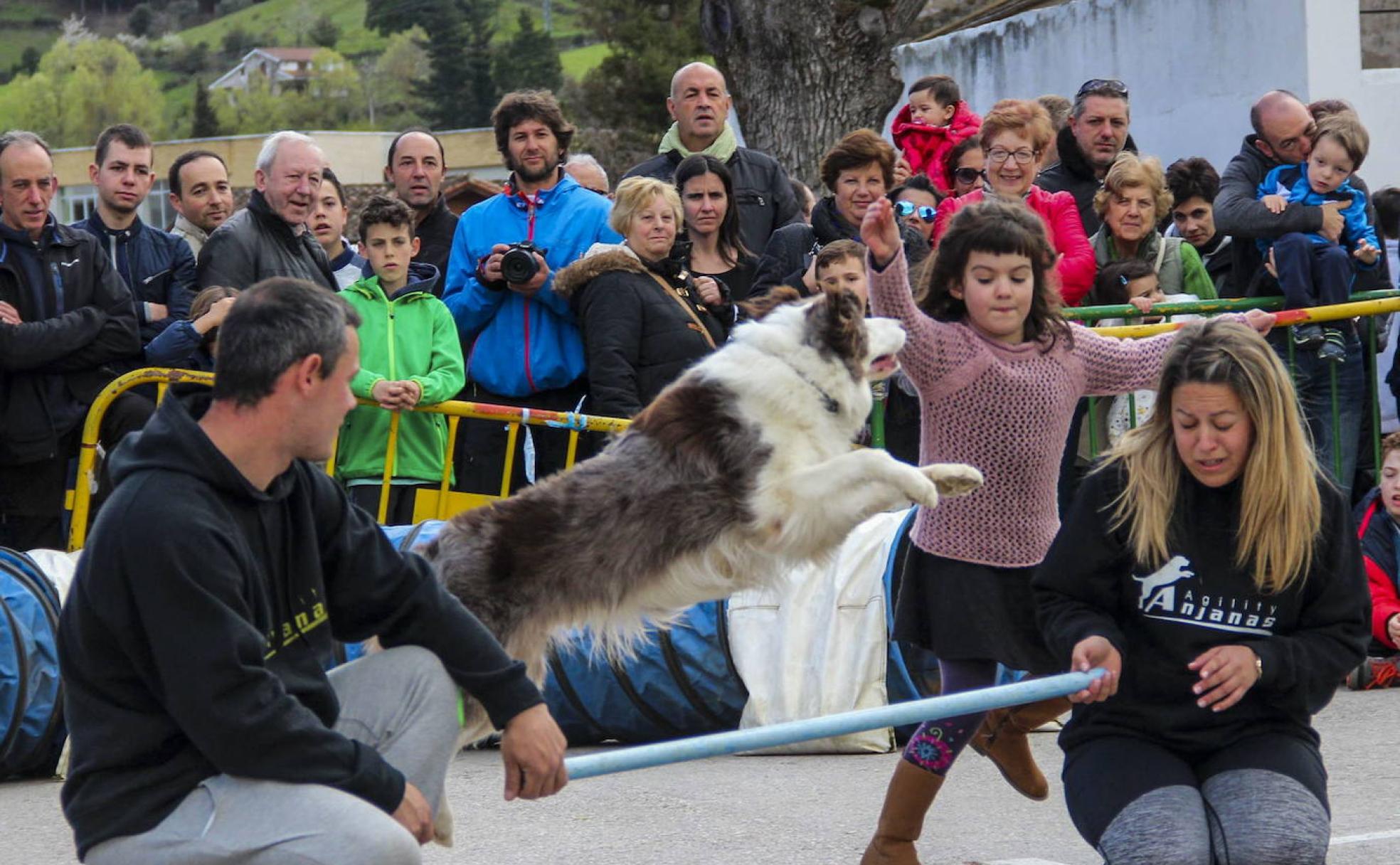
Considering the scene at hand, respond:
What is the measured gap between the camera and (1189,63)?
12.8 metres

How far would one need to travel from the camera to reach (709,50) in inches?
617

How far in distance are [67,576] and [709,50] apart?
1051 cm

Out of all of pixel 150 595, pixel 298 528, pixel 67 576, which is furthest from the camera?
pixel 67 576

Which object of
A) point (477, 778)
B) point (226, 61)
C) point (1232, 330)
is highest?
point (226, 61)

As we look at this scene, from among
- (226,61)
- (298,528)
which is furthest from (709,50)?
(226,61)

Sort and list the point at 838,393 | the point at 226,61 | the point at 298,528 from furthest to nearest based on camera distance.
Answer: the point at 226,61, the point at 838,393, the point at 298,528

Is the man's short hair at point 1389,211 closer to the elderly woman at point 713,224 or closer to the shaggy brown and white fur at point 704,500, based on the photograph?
the elderly woman at point 713,224

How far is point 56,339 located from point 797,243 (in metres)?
3.33

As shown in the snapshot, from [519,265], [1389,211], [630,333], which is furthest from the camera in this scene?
[1389,211]

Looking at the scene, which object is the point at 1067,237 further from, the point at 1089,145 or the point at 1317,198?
the point at 1317,198

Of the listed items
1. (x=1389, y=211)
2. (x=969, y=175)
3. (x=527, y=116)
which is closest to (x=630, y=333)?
(x=527, y=116)

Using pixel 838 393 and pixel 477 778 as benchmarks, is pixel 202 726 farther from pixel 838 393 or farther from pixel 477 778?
pixel 477 778

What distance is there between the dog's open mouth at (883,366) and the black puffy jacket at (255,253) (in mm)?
3940

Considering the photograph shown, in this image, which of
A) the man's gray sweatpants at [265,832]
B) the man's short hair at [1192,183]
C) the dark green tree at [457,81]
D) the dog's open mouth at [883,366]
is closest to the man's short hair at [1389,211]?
the man's short hair at [1192,183]
